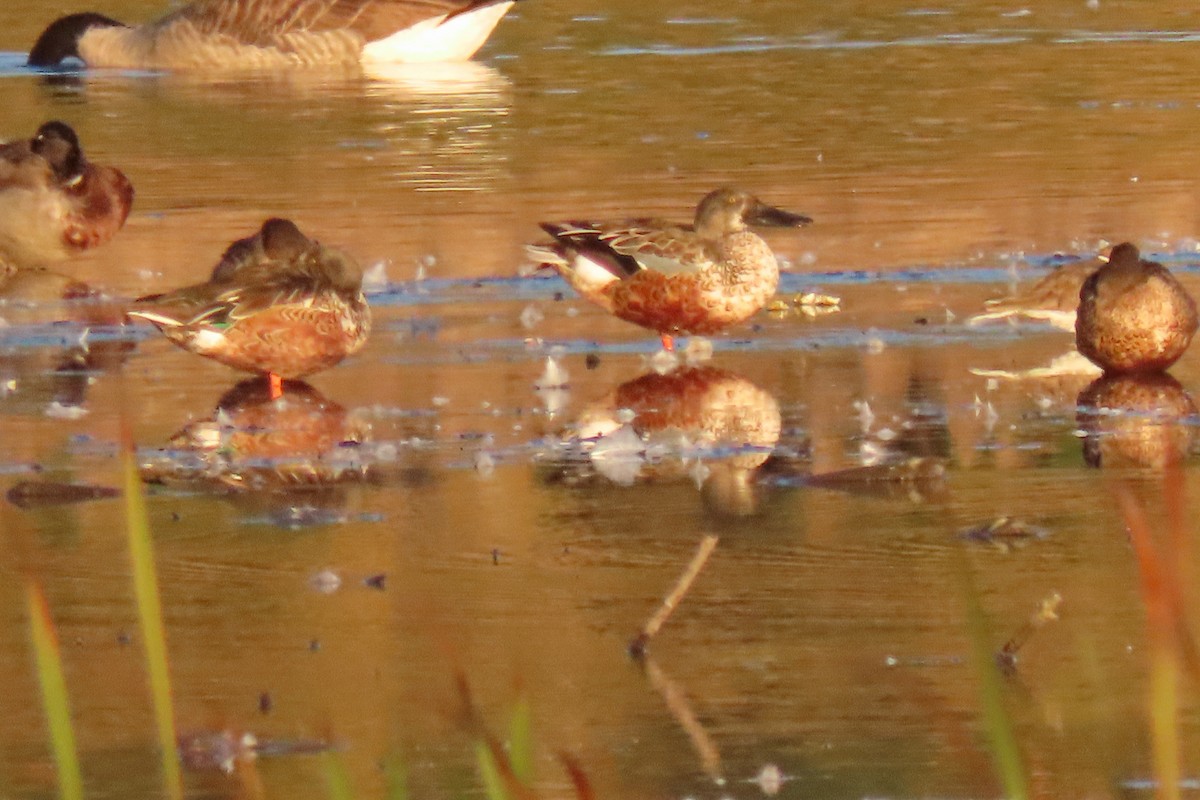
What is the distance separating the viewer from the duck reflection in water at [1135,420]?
8070 mm

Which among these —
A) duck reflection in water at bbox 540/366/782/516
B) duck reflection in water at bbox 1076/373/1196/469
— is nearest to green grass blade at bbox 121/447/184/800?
duck reflection in water at bbox 540/366/782/516

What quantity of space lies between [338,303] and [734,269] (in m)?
1.63

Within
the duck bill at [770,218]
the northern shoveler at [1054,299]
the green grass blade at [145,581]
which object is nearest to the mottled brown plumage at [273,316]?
the duck bill at [770,218]

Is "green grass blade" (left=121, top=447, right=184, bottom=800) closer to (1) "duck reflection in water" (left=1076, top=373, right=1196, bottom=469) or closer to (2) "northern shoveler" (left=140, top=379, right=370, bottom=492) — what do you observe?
(2) "northern shoveler" (left=140, top=379, right=370, bottom=492)

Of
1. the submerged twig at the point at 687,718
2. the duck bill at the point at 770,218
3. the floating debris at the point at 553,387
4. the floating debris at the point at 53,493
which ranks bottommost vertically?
the submerged twig at the point at 687,718

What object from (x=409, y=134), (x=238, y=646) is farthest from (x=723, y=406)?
(x=409, y=134)

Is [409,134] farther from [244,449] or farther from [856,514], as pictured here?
[856,514]

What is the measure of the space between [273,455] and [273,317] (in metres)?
1.12

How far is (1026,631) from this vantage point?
5574 mm

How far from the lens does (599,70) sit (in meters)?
22.3

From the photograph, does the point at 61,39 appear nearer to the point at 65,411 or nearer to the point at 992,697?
the point at 65,411

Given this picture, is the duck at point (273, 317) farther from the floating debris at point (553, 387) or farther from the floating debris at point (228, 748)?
the floating debris at point (228, 748)

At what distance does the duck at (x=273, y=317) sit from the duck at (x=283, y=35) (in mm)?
14290

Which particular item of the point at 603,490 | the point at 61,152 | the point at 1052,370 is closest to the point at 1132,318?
the point at 1052,370
